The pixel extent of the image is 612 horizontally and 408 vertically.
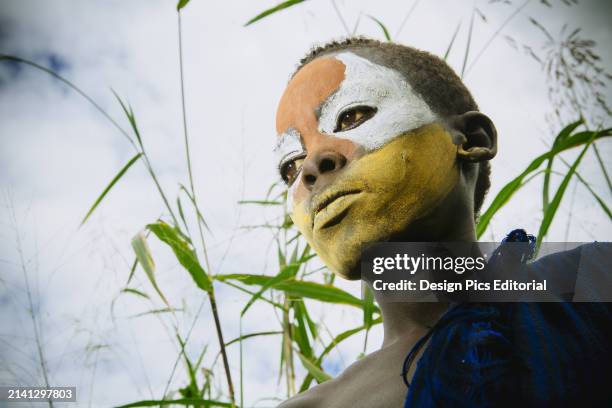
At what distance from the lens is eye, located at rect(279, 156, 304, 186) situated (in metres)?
1.03

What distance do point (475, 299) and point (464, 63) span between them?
2.03ft

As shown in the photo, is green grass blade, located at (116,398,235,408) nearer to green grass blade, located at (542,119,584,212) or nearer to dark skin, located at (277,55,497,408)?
dark skin, located at (277,55,497,408)

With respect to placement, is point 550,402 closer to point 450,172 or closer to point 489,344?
point 489,344

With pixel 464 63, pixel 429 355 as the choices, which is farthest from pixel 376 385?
pixel 464 63

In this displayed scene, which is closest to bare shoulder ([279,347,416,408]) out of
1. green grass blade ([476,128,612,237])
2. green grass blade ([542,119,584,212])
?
green grass blade ([476,128,612,237])

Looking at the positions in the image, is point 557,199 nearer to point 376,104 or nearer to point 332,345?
point 376,104

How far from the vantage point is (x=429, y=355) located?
29.2 inches

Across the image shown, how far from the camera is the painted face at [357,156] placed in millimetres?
863

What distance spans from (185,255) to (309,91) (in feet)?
1.57

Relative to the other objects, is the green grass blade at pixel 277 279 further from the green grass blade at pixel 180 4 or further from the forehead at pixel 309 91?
the green grass blade at pixel 180 4

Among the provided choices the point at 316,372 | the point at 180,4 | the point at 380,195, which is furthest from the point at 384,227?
the point at 180,4

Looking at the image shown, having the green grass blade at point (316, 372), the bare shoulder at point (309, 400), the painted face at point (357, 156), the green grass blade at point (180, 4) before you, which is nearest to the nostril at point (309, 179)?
the painted face at point (357, 156)

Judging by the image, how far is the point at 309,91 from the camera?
1007 mm

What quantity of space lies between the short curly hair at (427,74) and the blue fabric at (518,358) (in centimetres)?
31
